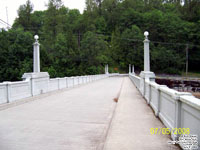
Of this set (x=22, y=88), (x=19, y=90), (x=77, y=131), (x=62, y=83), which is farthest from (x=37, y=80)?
(x=77, y=131)

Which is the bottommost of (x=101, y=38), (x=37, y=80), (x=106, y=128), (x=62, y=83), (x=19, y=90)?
(x=106, y=128)

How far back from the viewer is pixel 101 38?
278ft

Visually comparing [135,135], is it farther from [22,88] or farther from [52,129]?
[22,88]

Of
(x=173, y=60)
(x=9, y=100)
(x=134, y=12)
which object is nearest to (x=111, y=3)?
(x=134, y=12)

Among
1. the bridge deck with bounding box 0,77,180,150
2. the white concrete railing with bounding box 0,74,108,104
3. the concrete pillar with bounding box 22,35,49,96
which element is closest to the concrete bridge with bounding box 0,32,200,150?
the bridge deck with bounding box 0,77,180,150

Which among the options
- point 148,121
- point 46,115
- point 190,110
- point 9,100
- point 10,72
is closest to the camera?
point 190,110

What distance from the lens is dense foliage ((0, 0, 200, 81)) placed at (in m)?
61.7

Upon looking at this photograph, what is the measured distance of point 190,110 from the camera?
12.4 ft

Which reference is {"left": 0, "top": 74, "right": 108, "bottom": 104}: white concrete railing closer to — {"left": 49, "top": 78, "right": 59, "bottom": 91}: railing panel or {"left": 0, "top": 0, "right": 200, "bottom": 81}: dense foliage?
{"left": 49, "top": 78, "right": 59, "bottom": 91}: railing panel

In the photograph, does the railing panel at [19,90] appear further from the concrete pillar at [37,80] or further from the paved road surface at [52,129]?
the paved road surface at [52,129]

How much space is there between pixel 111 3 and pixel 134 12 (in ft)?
61.5

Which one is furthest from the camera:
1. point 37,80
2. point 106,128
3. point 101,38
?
point 101,38

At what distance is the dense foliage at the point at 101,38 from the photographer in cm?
6172

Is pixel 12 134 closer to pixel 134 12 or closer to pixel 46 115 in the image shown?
pixel 46 115
